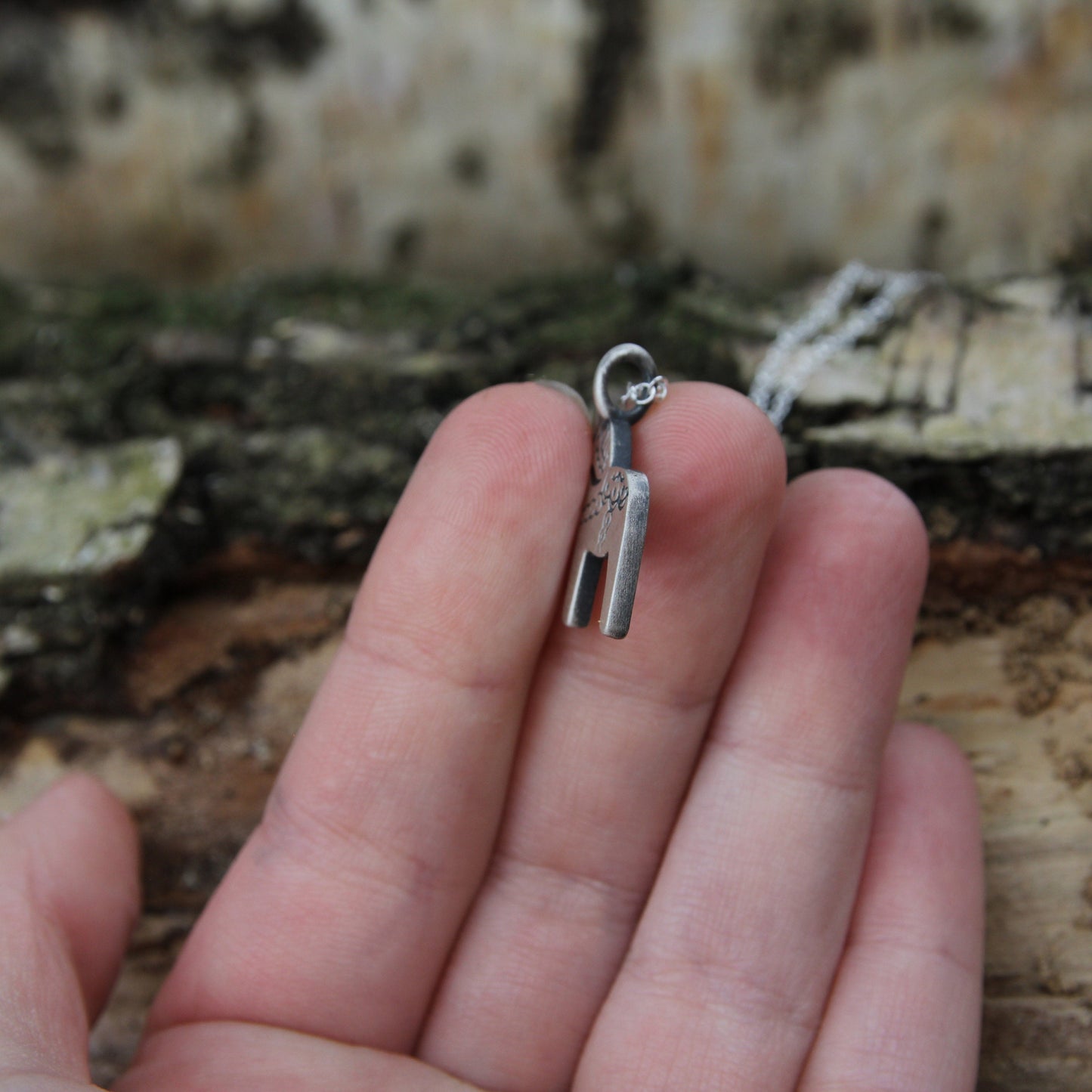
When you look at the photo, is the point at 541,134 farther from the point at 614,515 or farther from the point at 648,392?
the point at 614,515

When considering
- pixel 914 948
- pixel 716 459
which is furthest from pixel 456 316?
pixel 914 948

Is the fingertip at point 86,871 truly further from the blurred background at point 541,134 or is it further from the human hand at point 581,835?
the blurred background at point 541,134

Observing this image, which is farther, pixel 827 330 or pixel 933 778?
pixel 827 330

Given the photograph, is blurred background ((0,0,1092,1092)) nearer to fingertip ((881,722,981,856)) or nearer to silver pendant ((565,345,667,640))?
fingertip ((881,722,981,856))

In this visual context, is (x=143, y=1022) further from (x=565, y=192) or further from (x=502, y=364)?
(x=565, y=192)

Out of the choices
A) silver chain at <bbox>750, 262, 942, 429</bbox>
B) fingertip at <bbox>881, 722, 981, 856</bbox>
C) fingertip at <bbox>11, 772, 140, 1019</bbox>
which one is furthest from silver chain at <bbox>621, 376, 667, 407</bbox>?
fingertip at <bbox>11, 772, 140, 1019</bbox>

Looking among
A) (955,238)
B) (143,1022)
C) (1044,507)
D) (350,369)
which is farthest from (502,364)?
(143,1022)
